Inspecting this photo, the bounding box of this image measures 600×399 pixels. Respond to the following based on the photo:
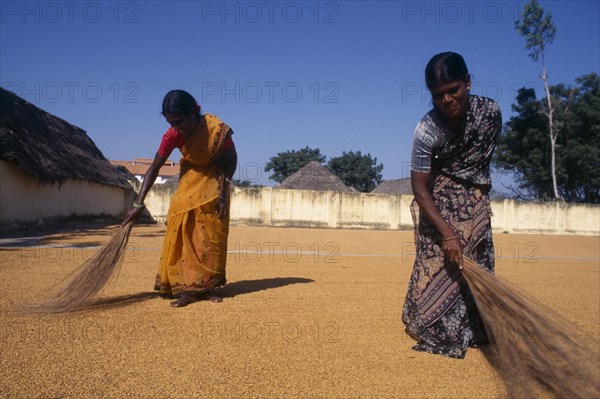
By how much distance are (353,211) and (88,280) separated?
60.9ft

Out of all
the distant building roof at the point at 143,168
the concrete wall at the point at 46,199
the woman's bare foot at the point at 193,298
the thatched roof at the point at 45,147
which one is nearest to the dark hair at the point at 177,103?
the woman's bare foot at the point at 193,298

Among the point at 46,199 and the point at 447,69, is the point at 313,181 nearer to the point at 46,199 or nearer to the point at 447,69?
the point at 46,199

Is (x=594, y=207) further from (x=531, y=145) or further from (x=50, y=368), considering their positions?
(x=50, y=368)

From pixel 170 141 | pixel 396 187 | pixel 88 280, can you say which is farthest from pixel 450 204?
pixel 396 187

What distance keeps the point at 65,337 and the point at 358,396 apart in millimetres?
1840

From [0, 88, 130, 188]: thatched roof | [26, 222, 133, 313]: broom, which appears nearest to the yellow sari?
[26, 222, 133, 313]: broom

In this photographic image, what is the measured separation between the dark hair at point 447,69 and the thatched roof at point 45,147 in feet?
36.7

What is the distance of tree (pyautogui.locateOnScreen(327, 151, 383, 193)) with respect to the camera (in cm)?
5097

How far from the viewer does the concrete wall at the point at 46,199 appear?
11.2 meters

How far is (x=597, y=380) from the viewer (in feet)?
6.31

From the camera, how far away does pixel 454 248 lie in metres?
2.51

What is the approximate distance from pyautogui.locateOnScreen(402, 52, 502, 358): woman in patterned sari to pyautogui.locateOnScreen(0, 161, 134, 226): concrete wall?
11299 millimetres

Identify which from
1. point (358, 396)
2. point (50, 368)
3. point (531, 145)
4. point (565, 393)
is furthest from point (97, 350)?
point (531, 145)

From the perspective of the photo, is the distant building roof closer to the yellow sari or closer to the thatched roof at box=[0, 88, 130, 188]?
the thatched roof at box=[0, 88, 130, 188]
